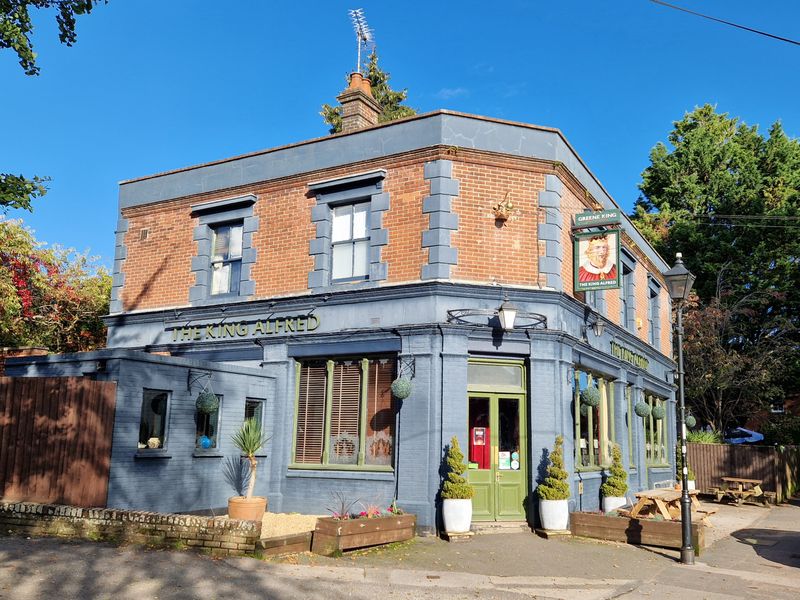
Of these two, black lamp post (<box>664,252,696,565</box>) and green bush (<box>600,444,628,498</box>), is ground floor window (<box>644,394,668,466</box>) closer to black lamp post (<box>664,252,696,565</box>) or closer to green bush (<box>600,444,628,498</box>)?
green bush (<box>600,444,628,498</box>)

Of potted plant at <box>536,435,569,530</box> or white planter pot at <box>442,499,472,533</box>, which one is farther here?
potted plant at <box>536,435,569,530</box>

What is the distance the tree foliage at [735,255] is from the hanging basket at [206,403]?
2226 centimetres

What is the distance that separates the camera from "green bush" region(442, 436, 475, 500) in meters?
13.0

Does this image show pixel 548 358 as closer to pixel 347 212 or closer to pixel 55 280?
pixel 347 212

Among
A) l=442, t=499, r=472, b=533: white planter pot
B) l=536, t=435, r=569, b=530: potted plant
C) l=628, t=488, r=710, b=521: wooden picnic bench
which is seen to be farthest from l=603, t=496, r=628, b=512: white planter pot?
l=442, t=499, r=472, b=533: white planter pot

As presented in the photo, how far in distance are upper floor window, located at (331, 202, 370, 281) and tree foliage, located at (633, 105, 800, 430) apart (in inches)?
770

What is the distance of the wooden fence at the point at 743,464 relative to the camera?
2395 centimetres

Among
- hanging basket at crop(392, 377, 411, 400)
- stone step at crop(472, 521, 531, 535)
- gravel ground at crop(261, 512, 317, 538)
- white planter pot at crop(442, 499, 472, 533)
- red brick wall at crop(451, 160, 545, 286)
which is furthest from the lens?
red brick wall at crop(451, 160, 545, 286)

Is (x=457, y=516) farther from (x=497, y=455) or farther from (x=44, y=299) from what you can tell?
(x=44, y=299)

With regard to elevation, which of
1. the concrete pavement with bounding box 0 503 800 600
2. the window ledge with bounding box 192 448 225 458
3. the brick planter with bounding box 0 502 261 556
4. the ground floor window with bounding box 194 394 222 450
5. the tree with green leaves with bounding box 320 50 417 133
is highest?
the tree with green leaves with bounding box 320 50 417 133

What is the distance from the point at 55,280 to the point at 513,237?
1697 centimetres

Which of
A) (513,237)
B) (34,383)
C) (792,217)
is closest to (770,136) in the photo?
(792,217)

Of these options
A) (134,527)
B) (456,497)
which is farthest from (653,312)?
(134,527)

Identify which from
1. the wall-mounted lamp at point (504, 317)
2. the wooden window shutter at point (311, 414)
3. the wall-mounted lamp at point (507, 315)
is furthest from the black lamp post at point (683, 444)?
the wooden window shutter at point (311, 414)
